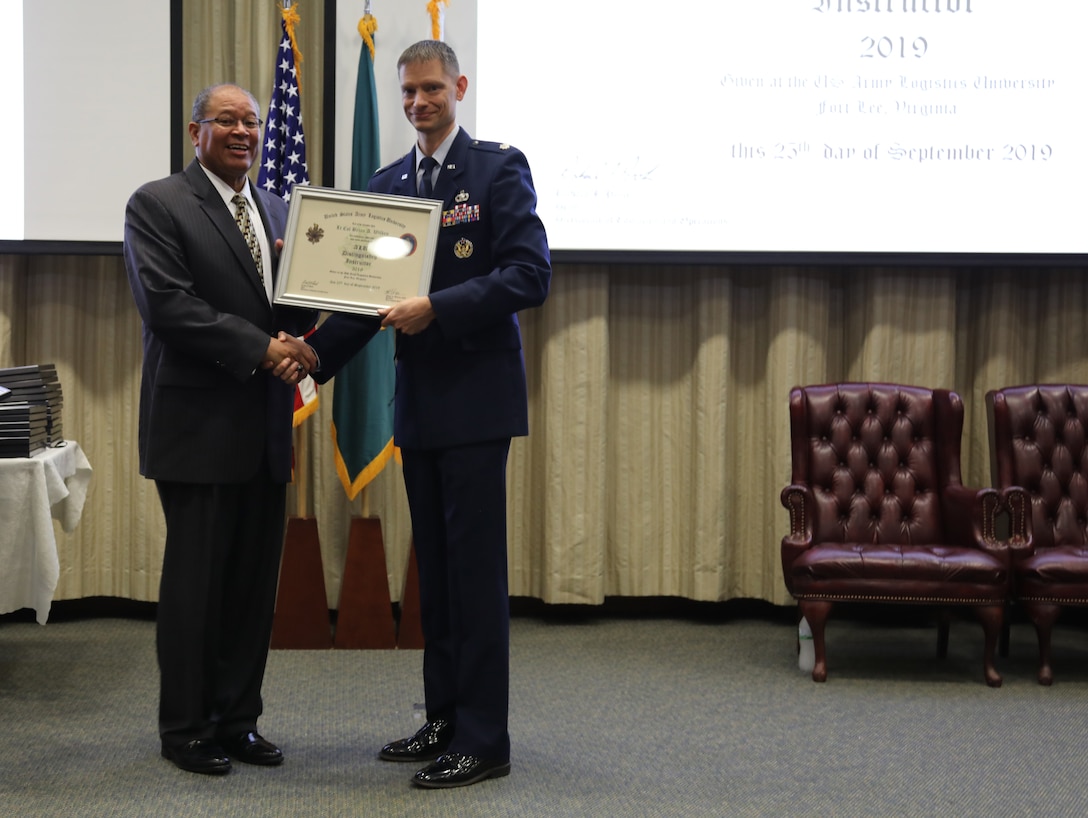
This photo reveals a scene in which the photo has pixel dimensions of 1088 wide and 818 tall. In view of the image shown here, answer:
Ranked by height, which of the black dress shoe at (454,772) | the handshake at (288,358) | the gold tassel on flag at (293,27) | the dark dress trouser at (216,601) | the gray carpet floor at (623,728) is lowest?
the gray carpet floor at (623,728)

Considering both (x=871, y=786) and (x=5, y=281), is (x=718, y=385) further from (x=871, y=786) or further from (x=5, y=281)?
(x=5, y=281)

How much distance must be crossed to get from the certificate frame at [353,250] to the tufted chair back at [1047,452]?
2.77 meters

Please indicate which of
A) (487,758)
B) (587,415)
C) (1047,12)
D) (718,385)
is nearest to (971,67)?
(1047,12)

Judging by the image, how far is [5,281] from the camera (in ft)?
16.0

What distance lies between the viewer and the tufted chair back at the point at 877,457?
4.71 metres

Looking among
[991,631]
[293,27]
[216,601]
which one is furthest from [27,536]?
[991,631]

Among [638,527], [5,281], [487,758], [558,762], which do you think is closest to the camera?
[487,758]

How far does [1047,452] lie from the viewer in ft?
15.7

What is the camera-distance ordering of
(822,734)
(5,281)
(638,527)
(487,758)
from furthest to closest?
(638,527)
(5,281)
(822,734)
(487,758)

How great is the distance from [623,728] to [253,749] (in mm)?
1127

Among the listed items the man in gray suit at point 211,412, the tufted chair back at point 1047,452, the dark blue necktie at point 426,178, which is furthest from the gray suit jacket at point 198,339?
the tufted chair back at point 1047,452

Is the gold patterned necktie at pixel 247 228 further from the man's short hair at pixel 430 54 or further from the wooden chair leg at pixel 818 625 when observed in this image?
the wooden chair leg at pixel 818 625

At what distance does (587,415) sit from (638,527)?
0.56 m

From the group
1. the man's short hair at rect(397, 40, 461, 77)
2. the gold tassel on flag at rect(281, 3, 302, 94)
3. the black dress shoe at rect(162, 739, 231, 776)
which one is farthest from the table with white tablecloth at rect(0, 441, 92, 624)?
the gold tassel on flag at rect(281, 3, 302, 94)
